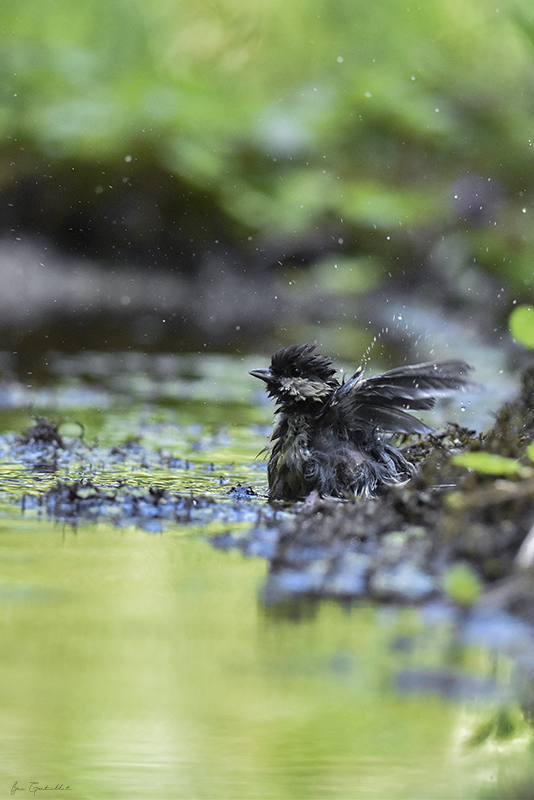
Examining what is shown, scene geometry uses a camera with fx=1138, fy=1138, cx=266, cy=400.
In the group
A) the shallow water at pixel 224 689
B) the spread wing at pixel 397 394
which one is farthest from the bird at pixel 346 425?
the shallow water at pixel 224 689

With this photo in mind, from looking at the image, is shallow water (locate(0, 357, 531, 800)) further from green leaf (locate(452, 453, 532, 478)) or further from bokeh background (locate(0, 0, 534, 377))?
bokeh background (locate(0, 0, 534, 377))

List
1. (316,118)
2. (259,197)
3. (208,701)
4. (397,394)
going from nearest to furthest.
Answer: (208,701), (397,394), (259,197), (316,118)

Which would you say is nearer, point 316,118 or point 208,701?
point 208,701

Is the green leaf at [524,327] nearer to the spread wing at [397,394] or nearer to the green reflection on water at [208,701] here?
the spread wing at [397,394]

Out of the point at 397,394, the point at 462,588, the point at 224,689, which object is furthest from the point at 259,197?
the point at 224,689

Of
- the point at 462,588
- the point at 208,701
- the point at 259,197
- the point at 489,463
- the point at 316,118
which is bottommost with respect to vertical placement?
the point at 208,701

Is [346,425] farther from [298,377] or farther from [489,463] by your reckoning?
[489,463]

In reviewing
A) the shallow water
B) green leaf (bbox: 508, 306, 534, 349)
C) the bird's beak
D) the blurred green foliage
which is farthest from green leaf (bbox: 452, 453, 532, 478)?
the blurred green foliage
